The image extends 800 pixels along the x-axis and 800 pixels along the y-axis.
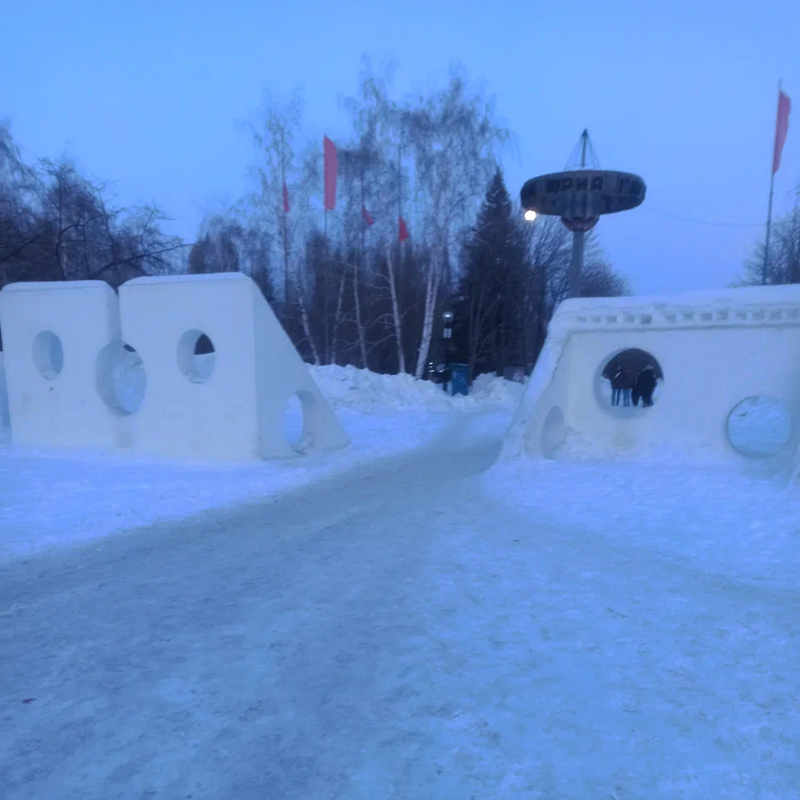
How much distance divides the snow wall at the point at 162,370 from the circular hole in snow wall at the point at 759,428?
710cm

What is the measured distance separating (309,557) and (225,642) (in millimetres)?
1790

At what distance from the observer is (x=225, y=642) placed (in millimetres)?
4125

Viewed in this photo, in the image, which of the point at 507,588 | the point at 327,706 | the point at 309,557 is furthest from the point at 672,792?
the point at 309,557

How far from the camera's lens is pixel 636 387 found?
18594 millimetres

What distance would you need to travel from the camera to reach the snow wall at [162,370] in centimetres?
1031

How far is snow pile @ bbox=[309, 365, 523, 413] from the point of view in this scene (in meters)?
18.4

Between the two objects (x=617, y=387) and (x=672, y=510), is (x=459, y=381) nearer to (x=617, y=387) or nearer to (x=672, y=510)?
(x=617, y=387)

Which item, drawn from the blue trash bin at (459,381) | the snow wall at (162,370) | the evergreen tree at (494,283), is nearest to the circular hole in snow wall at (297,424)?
the snow wall at (162,370)

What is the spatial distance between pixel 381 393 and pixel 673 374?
10.9 m

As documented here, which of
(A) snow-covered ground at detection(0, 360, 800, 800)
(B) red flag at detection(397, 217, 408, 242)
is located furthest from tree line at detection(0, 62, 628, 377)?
(A) snow-covered ground at detection(0, 360, 800, 800)

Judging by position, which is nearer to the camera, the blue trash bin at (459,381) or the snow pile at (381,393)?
the snow pile at (381,393)

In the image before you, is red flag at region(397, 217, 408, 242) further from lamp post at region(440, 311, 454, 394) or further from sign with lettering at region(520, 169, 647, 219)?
lamp post at region(440, 311, 454, 394)

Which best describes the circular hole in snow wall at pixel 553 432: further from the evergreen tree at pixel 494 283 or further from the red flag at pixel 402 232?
the evergreen tree at pixel 494 283

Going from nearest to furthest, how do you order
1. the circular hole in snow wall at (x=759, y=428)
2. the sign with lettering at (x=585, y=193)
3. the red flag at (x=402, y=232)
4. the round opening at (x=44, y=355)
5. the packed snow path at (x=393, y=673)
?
the packed snow path at (x=393, y=673) → the circular hole in snow wall at (x=759, y=428) → the round opening at (x=44, y=355) → the sign with lettering at (x=585, y=193) → the red flag at (x=402, y=232)
